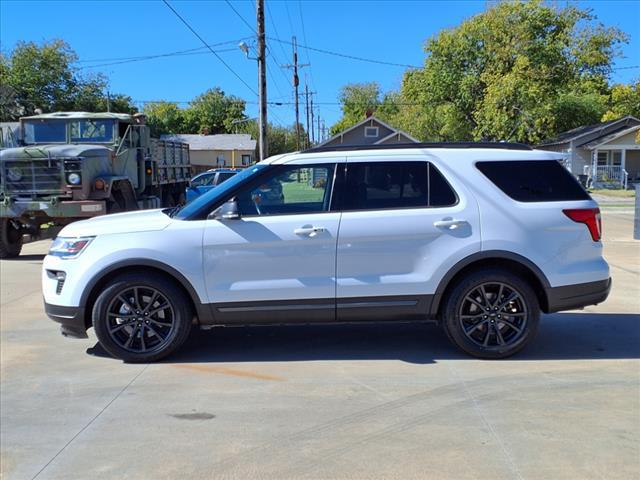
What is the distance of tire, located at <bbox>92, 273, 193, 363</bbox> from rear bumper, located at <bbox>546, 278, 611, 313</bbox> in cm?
321

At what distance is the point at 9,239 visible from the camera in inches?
463

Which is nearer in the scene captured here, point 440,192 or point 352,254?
point 352,254

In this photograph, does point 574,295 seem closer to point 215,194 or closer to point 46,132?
point 215,194

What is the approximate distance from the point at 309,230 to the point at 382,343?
152 cm

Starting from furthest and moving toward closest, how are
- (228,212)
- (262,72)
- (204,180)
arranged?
(262,72) → (204,180) → (228,212)

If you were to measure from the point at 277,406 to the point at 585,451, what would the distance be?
2076mm

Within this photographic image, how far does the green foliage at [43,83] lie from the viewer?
47.8 meters

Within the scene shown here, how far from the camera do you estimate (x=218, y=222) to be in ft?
16.9

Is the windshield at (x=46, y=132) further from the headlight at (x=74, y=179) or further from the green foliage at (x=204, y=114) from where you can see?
the green foliage at (x=204, y=114)

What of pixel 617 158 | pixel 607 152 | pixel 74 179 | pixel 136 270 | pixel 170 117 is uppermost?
pixel 170 117

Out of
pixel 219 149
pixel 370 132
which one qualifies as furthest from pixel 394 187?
pixel 219 149

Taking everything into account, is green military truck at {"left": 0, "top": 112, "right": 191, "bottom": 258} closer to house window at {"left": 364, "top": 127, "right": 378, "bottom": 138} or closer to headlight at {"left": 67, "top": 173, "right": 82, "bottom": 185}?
headlight at {"left": 67, "top": 173, "right": 82, "bottom": 185}

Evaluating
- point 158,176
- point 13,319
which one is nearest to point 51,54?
point 158,176

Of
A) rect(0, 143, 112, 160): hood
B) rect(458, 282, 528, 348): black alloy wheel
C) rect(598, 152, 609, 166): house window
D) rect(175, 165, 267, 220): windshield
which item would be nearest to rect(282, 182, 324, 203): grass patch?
rect(175, 165, 267, 220): windshield
